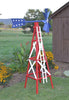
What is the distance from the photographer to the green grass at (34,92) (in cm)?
544

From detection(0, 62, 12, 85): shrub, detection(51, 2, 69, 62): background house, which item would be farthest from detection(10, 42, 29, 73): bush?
detection(51, 2, 69, 62): background house

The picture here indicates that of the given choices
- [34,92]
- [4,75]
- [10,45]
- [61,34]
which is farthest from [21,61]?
[10,45]

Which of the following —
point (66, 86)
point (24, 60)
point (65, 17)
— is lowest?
point (66, 86)

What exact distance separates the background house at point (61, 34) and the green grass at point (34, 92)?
12.6 ft

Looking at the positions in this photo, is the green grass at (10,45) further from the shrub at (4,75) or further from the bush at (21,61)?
the shrub at (4,75)

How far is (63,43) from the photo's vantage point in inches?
408

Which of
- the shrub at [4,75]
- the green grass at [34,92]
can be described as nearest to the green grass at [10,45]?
the shrub at [4,75]

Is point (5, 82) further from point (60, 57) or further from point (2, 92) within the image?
point (60, 57)

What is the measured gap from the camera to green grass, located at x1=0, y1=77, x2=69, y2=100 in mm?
5441

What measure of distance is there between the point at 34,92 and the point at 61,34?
18.0 ft

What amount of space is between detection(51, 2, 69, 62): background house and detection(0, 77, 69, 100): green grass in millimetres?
3847

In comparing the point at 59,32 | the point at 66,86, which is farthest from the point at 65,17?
the point at 66,86

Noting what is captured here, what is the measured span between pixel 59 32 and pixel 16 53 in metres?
3.67

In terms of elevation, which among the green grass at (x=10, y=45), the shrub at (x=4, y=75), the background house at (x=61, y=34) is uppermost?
the background house at (x=61, y=34)
